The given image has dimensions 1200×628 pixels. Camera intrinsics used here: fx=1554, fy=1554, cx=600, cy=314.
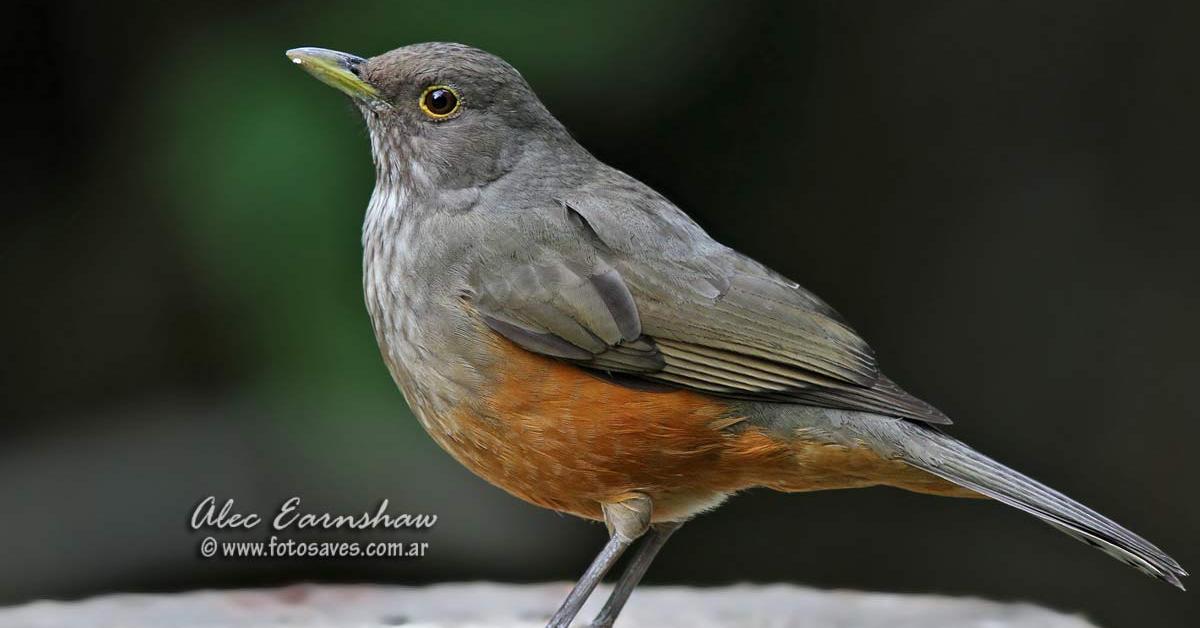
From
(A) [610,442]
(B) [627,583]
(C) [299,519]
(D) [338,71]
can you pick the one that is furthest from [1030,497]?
(C) [299,519]

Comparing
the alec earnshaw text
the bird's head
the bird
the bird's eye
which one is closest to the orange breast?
the bird

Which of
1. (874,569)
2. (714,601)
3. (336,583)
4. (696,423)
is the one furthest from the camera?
(874,569)

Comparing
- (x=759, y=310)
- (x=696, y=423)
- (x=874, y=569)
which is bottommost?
(x=874, y=569)

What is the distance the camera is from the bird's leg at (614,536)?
446cm

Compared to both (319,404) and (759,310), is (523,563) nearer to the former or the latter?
(319,404)

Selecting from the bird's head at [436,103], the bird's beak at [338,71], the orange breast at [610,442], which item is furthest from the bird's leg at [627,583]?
the bird's beak at [338,71]

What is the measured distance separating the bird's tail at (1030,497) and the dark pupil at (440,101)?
5.45 ft

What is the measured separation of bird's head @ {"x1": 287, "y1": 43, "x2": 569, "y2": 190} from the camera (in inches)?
187

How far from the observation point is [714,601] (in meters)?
5.57

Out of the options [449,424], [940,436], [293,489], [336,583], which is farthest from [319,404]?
[940,436]

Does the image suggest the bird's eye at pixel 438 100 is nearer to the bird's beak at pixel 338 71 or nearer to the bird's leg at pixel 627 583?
the bird's beak at pixel 338 71

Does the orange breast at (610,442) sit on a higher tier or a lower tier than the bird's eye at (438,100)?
lower

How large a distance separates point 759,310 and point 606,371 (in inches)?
20.6

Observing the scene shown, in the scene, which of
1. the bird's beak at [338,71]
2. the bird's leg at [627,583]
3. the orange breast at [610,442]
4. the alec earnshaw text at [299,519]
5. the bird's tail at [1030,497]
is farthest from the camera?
the alec earnshaw text at [299,519]
